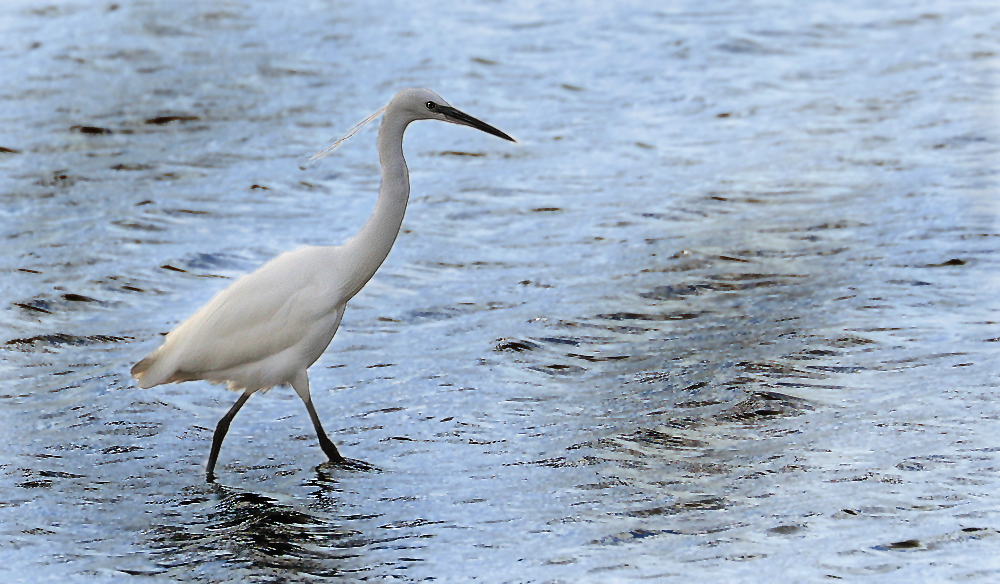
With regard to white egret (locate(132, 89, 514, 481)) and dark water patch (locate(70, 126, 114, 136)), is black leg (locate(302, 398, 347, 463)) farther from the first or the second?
dark water patch (locate(70, 126, 114, 136))

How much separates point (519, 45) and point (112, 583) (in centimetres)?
753

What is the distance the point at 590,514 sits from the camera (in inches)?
160

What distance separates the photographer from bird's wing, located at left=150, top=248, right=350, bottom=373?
4.33 m

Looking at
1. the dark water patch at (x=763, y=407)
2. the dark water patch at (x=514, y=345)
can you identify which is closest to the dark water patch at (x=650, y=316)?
the dark water patch at (x=514, y=345)

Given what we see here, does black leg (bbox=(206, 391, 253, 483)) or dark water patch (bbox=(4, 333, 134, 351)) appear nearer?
black leg (bbox=(206, 391, 253, 483))

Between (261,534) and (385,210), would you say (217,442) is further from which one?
(385,210)

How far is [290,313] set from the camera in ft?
14.2

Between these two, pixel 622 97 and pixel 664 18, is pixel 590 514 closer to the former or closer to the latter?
pixel 622 97

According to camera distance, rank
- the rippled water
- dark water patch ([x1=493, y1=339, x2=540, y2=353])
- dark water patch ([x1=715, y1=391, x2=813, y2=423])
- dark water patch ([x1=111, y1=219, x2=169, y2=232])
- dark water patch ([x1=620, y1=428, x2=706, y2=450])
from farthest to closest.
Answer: dark water patch ([x1=111, y1=219, x2=169, y2=232]) → dark water patch ([x1=493, y1=339, x2=540, y2=353]) → dark water patch ([x1=715, y1=391, x2=813, y2=423]) → dark water patch ([x1=620, y1=428, x2=706, y2=450]) → the rippled water

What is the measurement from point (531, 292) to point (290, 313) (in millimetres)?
2059

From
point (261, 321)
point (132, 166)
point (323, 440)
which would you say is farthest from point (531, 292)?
point (132, 166)

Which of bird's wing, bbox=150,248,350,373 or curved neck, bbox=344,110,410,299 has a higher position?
curved neck, bbox=344,110,410,299

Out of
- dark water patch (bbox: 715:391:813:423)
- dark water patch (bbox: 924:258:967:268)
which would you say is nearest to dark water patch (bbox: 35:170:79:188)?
dark water patch (bbox: 715:391:813:423)

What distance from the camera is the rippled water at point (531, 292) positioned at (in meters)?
3.96
